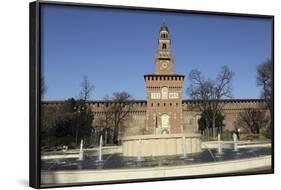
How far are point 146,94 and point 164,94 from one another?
0.92 feet

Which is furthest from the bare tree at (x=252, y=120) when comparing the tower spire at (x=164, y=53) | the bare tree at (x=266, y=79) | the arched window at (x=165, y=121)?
the tower spire at (x=164, y=53)

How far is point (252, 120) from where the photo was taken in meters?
9.70

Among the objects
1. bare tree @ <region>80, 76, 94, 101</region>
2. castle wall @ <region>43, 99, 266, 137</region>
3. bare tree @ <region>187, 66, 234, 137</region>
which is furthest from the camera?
bare tree @ <region>187, 66, 234, 137</region>

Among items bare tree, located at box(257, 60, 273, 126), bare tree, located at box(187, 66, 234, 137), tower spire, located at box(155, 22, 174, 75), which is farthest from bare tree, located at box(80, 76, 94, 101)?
bare tree, located at box(257, 60, 273, 126)

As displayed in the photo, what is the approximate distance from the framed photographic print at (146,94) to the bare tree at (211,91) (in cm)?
2

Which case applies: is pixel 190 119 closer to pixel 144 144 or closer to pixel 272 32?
pixel 144 144

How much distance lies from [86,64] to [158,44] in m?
1.03

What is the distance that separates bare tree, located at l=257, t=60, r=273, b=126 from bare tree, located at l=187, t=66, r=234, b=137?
46cm

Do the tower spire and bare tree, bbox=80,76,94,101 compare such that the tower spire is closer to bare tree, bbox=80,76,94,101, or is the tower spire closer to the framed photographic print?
the framed photographic print

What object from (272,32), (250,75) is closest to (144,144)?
(250,75)

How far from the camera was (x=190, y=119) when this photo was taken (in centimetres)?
923

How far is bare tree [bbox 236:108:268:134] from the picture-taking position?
31.6ft

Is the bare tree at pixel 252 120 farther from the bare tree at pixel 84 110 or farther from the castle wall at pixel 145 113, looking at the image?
the bare tree at pixel 84 110

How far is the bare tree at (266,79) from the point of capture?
9703mm
